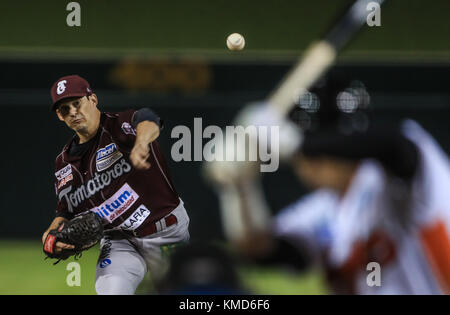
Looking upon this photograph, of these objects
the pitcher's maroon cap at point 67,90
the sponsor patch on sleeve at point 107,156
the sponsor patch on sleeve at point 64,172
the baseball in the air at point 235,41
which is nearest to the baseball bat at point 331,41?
the baseball in the air at point 235,41

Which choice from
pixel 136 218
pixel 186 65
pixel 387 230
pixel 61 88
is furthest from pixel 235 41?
pixel 387 230

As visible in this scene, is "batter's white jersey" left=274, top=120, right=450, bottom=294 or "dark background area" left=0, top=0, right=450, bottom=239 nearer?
"batter's white jersey" left=274, top=120, right=450, bottom=294

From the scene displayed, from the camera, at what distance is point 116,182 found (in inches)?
133

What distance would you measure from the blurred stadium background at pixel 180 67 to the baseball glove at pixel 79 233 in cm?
217

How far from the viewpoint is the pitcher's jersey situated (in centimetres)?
338

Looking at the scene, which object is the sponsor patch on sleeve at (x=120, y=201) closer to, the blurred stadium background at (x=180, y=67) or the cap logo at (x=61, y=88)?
the cap logo at (x=61, y=88)

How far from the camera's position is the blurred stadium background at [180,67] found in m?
5.95

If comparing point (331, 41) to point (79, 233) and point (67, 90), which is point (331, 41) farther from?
point (79, 233)

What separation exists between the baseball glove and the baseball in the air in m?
2.71

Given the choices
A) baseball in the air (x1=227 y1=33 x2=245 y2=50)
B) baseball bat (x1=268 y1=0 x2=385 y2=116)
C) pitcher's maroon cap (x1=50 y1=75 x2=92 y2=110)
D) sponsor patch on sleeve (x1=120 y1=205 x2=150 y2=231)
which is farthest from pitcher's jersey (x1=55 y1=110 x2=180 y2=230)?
baseball in the air (x1=227 y1=33 x2=245 y2=50)

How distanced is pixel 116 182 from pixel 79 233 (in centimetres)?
34

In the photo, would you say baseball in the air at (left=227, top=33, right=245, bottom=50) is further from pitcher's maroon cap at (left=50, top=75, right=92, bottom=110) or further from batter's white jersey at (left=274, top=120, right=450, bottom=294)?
batter's white jersey at (left=274, top=120, right=450, bottom=294)

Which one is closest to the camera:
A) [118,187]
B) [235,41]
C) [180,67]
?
[118,187]

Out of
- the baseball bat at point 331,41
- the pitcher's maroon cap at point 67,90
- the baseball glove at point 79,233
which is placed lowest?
the baseball glove at point 79,233
